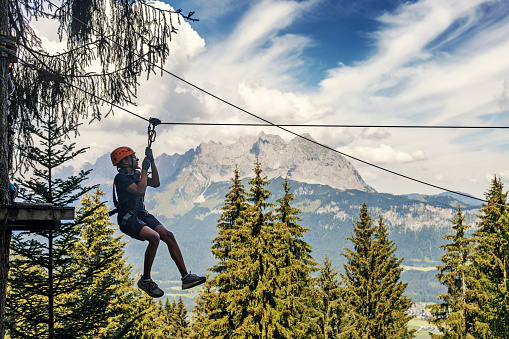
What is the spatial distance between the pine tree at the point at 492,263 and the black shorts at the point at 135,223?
2269cm

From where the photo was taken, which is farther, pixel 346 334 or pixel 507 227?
pixel 346 334

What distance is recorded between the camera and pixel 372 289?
3209cm

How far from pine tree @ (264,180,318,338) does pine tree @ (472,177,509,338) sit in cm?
992

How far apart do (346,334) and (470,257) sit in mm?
8971

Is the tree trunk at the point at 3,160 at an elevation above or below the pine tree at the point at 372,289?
above

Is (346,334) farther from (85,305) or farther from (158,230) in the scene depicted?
(158,230)

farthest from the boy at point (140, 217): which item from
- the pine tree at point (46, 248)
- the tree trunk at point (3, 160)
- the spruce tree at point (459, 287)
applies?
the spruce tree at point (459, 287)

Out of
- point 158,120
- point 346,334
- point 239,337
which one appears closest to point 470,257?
point 346,334

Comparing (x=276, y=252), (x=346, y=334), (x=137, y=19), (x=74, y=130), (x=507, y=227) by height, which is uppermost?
(x=137, y=19)

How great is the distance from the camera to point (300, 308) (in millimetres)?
22078

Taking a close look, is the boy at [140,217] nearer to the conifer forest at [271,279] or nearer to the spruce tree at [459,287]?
the conifer forest at [271,279]

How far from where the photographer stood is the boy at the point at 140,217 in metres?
6.23

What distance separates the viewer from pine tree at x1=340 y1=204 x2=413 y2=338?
31312mm

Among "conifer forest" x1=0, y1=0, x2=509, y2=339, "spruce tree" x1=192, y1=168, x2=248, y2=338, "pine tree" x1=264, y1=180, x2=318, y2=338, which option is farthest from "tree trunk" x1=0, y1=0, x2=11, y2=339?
"pine tree" x1=264, y1=180, x2=318, y2=338
